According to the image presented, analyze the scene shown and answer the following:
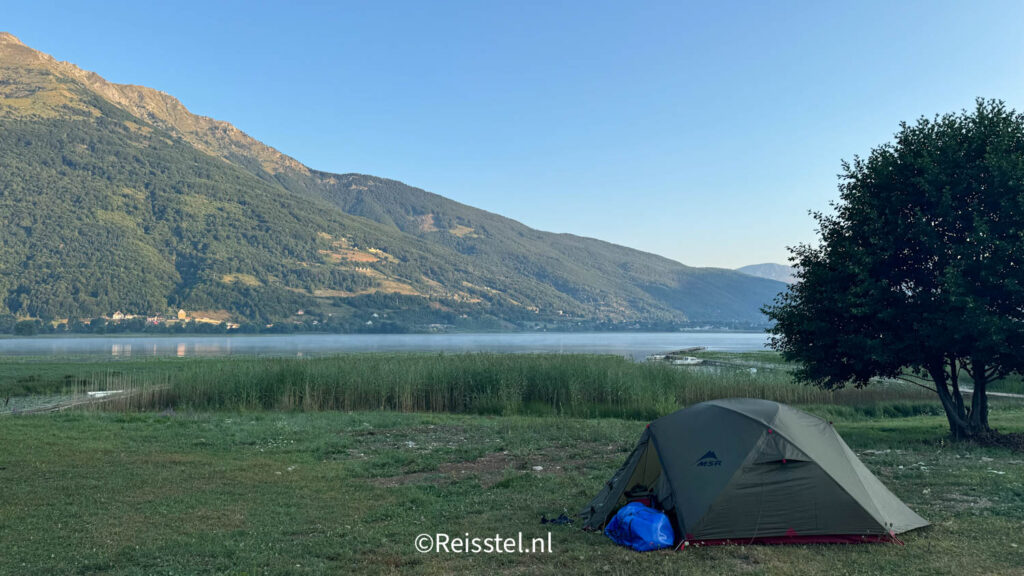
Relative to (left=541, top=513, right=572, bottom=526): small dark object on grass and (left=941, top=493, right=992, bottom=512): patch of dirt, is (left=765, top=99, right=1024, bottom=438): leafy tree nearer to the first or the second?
(left=941, top=493, right=992, bottom=512): patch of dirt

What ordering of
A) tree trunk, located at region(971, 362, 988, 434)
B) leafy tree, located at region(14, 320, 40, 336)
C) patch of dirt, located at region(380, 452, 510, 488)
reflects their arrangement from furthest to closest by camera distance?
1. leafy tree, located at region(14, 320, 40, 336)
2. tree trunk, located at region(971, 362, 988, 434)
3. patch of dirt, located at region(380, 452, 510, 488)

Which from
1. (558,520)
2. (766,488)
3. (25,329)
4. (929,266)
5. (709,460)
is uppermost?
(929,266)

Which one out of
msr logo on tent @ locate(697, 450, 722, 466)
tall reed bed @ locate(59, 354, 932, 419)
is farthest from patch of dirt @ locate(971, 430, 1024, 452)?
msr logo on tent @ locate(697, 450, 722, 466)

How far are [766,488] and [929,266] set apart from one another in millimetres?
9970

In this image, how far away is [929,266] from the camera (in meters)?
15.2

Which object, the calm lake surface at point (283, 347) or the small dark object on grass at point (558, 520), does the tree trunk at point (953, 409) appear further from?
the calm lake surface at point (283, 347)

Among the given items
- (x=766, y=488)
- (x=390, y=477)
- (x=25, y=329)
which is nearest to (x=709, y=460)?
(x=766, y=488)

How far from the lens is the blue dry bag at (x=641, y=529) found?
8000 millimetres

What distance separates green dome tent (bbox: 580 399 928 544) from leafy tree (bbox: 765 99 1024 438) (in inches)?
279

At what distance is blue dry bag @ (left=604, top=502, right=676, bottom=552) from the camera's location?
26.2 ft

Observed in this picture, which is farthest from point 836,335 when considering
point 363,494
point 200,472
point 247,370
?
point 247,370

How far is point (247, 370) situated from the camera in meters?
26.4

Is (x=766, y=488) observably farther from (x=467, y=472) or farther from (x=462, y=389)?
(x=462, y=389)

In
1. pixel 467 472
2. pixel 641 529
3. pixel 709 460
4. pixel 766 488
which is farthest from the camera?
pixel 467 472
